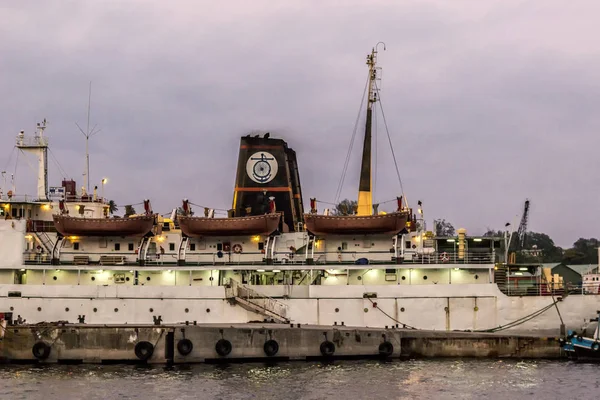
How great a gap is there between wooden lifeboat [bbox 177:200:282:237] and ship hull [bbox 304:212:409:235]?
6.62 feet

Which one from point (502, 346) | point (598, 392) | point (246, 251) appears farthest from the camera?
point (246, 251)

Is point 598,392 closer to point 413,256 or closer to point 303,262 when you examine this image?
point 413,256

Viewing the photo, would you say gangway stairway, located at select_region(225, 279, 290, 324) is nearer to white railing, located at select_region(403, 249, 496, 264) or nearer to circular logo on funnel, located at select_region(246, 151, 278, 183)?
white railing, located at select_region(403, 249, 496, 264)

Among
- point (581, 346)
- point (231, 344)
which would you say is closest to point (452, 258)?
point (581, 346)

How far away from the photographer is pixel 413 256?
48.3m

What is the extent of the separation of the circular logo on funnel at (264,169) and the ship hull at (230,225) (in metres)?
3.57

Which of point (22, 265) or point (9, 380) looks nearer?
point (9, 380)

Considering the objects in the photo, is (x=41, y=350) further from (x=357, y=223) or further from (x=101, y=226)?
(x=357, y=223)

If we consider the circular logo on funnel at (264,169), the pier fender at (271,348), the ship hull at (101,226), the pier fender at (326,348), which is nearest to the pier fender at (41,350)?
the ship hull at (101,226)

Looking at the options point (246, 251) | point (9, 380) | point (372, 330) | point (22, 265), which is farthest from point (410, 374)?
point (22, 265)

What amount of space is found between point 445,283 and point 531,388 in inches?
413

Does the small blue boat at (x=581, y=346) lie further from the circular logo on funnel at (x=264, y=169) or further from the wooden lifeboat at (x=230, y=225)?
the circular logo on funnel at (x=264, y=169)

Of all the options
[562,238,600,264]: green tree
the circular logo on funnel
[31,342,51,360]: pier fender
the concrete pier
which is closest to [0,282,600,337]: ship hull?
the concrete pier

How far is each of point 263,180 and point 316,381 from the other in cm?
1604
